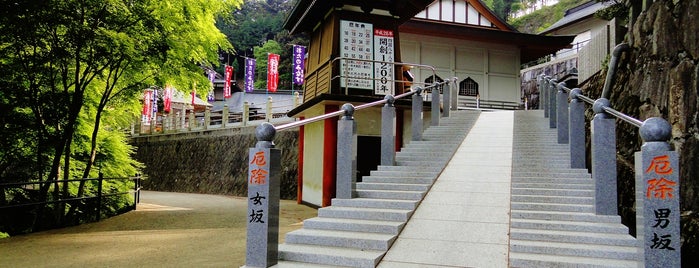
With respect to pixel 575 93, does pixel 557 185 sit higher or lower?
lower

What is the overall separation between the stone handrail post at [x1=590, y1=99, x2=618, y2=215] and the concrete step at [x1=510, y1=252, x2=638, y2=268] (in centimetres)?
103

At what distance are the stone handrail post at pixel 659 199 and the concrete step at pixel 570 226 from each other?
132 cm

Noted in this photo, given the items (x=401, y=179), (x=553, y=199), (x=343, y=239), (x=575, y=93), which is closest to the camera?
(x=343, y=239)

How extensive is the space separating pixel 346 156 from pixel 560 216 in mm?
2568

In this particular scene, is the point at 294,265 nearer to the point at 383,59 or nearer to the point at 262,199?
the point at 262,199

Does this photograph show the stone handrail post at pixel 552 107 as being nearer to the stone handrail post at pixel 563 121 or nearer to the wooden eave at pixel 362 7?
the stone handrail post at pixel 563 121

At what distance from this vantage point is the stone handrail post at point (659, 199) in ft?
9.96

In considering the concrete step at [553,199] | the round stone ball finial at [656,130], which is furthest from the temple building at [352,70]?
the round stone ball finial at [656,130]

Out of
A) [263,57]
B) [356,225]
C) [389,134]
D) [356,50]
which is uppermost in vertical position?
[263,57]

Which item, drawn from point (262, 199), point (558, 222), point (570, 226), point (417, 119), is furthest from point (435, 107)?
point (262, 199)

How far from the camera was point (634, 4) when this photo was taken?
9.56m

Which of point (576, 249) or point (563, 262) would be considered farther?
point (576, 249)

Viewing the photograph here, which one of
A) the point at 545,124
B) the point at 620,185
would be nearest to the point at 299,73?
the point at 545,124

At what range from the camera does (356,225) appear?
4801 millimetres
